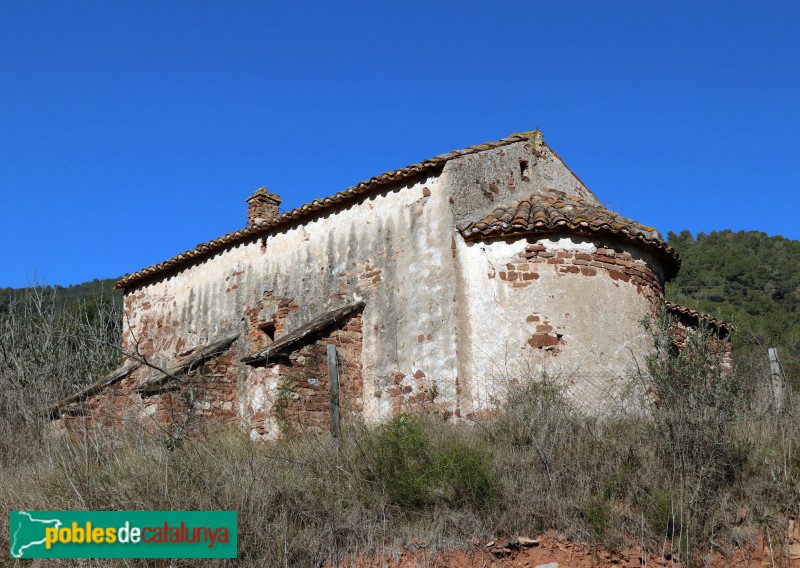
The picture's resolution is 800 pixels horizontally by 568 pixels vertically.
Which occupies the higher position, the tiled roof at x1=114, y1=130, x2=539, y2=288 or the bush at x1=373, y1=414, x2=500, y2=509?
the tiled roof at x1=114, y1=130, x2=539, y2=288

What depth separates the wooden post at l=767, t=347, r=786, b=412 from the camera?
794cm

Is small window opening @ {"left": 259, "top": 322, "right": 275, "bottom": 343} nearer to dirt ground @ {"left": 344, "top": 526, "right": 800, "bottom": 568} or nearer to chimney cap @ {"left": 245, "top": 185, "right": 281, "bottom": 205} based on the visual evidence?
chimney cap @ {"left": 245, "top": 185, "right": 281, "bottom": 205}

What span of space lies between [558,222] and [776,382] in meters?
3.34

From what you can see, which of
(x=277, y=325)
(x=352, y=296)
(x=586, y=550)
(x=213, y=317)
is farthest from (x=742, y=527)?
(x=213, y=317)

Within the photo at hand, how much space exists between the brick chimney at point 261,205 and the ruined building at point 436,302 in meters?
1.86

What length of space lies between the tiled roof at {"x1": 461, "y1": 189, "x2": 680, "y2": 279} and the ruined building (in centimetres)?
3

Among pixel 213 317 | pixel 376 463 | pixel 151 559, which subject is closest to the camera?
pixel 151 559

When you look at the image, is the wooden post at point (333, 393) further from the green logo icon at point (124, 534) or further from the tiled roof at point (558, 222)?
the tiled roof at point (558, 222)

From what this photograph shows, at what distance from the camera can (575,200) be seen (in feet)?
37.1

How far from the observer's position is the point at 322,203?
40.9ft

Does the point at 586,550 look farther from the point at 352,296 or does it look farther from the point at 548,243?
the point at 352,296

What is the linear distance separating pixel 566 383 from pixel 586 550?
361 cm

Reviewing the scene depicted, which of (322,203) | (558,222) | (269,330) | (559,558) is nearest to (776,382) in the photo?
(558,222)

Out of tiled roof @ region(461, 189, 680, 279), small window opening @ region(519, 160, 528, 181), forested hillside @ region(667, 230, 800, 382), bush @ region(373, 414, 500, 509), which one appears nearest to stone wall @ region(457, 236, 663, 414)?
tiled roof @ region(461, 189, 680, 279)
